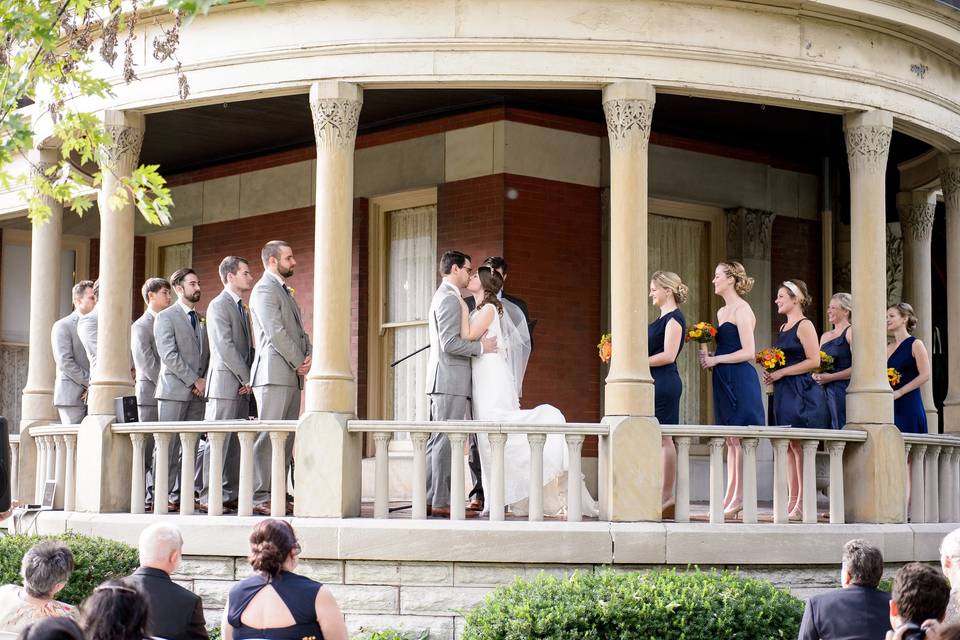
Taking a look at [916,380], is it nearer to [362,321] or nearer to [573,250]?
[573,250]

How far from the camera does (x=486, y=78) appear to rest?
1204cm

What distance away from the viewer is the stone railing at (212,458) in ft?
39.1

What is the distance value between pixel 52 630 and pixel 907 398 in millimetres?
10340

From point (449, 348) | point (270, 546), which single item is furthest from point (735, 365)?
point (270, 546)

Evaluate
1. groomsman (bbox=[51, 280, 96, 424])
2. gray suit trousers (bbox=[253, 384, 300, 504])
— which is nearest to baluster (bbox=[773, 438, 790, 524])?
gray suit trousers (bbox=[253, 384, 300, 504])

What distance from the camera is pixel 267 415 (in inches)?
485

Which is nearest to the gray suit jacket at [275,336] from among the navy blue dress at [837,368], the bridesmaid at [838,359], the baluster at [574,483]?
the baluster at [574,483]

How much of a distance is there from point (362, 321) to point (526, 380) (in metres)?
2.40

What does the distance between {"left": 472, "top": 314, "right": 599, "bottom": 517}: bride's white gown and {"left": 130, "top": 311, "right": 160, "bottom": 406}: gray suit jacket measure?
3.27m

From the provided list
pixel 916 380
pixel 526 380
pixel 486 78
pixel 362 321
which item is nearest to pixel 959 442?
pixel 916 380

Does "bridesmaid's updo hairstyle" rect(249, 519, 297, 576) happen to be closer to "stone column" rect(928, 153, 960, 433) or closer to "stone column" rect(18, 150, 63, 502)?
"stone column" rect(18, 150, 63, 502)

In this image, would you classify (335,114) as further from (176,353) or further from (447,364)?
(176,353)

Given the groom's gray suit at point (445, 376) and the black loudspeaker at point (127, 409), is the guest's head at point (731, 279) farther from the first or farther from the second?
the black loudspeaker at point (127, 409)

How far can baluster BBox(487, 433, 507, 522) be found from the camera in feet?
37.5
